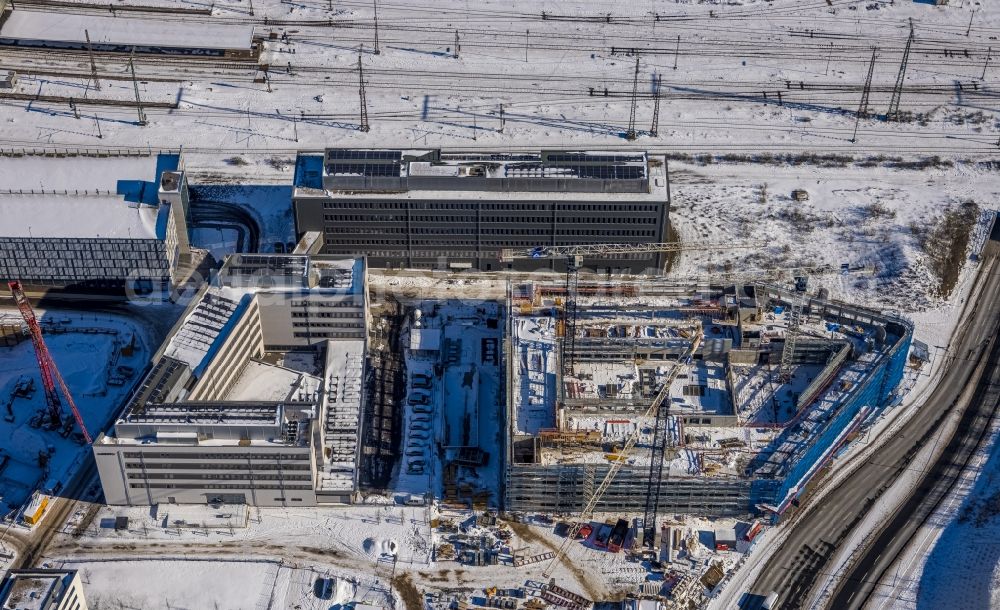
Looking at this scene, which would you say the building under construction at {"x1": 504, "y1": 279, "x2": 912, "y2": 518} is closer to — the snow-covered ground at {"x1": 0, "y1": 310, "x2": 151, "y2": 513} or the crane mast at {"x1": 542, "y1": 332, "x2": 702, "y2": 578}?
the crane mast at {"x1": 542, "y1": 332, "x2": 702, "y2": 578}

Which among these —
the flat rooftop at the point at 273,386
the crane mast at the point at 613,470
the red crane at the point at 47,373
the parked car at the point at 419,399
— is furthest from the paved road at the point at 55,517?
the crane mast at the point at 613,470

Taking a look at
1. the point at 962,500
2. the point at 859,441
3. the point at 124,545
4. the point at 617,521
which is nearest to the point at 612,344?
the point at 617,521

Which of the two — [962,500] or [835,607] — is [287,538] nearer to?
[835,607]

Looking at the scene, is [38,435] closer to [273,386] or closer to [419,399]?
[273,386]

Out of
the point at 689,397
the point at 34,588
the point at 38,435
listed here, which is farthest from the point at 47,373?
the point at 689,397

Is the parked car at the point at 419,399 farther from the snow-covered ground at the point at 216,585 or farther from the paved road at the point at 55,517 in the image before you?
the paved road at the point at 55,517
